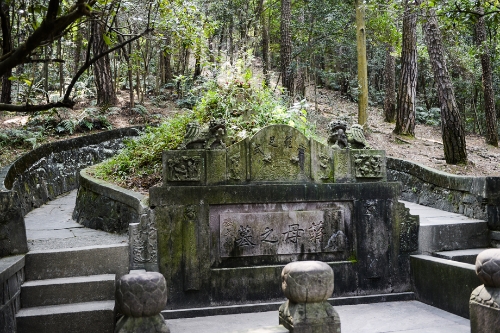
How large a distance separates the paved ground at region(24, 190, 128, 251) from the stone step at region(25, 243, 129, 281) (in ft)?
0.93

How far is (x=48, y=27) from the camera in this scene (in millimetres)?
2789

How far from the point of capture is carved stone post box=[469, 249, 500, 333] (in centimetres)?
426

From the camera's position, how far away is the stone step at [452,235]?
22.1 feet

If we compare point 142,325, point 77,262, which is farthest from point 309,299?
point 77,262

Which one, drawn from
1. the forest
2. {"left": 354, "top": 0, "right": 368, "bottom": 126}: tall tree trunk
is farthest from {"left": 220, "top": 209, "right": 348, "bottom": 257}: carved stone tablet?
{"left": 354, "top": 0, "right": 368, "bottom": 126}: tall tree trunk

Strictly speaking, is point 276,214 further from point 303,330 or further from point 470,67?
point 470,67

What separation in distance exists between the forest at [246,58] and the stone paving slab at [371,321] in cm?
294

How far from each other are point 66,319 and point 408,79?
41.8ft

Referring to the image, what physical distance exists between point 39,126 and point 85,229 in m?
6.24

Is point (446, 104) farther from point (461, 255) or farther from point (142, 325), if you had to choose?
point (142, 325)

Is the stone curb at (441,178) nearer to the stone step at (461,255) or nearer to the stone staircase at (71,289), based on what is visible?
the stone step at (461,255)

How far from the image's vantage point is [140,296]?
3.52 meters

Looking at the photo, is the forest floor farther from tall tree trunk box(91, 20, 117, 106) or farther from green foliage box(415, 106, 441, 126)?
green foliage box(415, 106, 441, 126)

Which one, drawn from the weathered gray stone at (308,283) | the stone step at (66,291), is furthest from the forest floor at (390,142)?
the weathered gray stone at (308,283)
